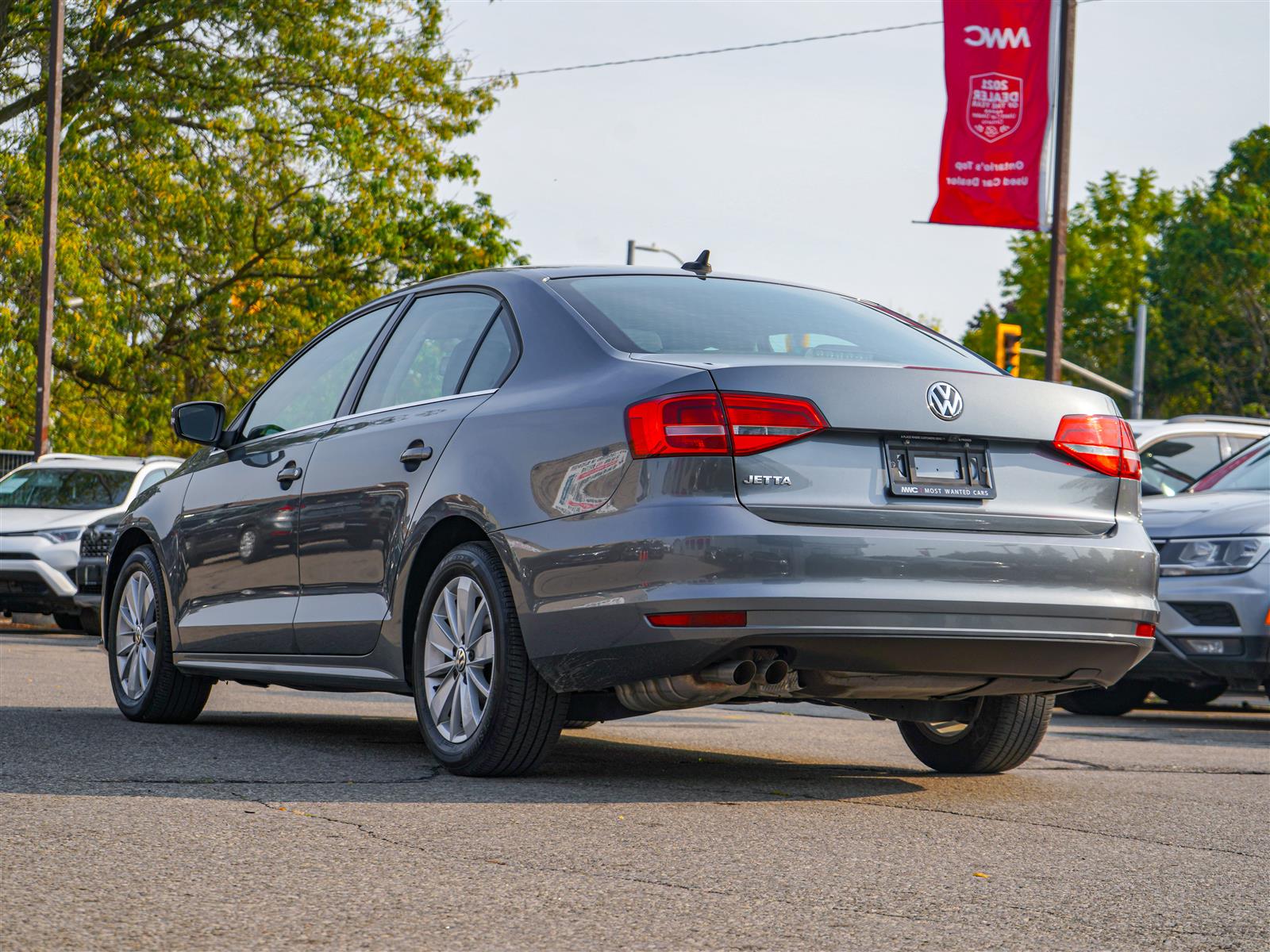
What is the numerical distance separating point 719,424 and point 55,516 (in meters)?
13.3

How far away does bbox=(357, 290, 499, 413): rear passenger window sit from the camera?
634 cm

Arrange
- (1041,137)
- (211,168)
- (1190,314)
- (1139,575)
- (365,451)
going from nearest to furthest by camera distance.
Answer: (1139,575), (365,451), (1041,137), (211,168), (1190,314)

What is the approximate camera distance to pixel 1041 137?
1866 centimetres

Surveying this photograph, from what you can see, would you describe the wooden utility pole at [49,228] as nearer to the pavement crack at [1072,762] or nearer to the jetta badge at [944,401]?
the pavement crack at [1072,762]

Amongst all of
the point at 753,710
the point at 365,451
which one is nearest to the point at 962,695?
the point at 365,451

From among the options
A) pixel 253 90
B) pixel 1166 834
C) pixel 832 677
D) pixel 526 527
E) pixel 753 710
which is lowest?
pixel 753 710

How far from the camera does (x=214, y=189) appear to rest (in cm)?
2761

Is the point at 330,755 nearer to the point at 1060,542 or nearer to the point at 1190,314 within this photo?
the point at 1060,542

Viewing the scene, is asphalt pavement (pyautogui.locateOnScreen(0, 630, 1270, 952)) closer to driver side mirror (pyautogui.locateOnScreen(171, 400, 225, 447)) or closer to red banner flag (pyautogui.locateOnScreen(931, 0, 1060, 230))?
driver side mirror (pyautogui.locateOnScreen(171, 400, 225, 447))

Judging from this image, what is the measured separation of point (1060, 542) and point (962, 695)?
25.3 inches

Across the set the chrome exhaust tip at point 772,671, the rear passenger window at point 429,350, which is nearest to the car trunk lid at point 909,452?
the chrome exhaust tip at point 772,671

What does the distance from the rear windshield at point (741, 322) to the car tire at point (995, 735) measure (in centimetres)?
125

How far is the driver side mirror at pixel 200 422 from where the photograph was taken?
770 centimetres

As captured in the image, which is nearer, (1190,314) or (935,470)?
(935,470)
